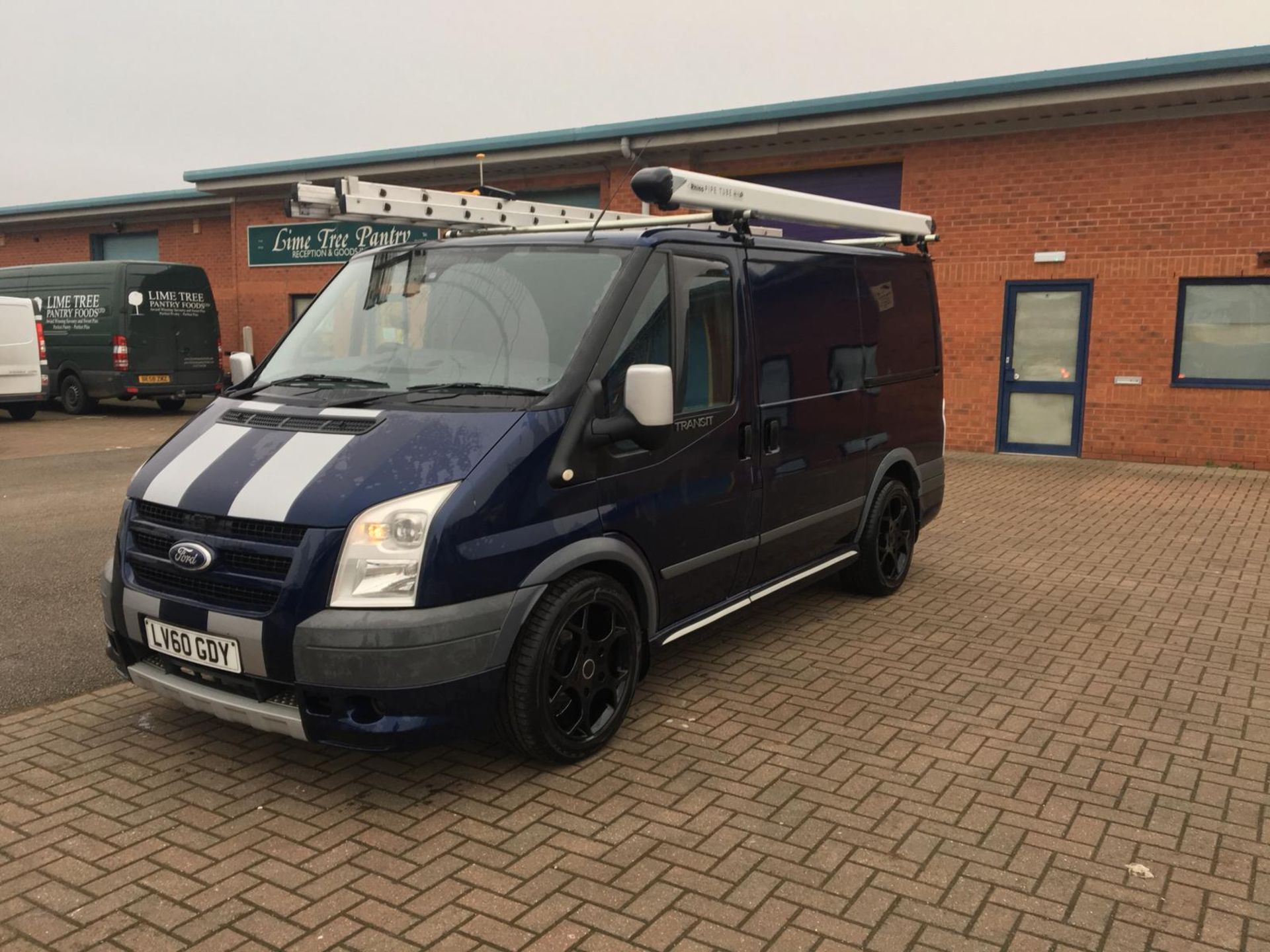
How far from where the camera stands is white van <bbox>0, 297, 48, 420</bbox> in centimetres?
1614

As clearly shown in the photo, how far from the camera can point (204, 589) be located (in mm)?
3607

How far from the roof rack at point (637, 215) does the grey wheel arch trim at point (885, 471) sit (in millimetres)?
1378

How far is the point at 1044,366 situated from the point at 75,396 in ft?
53.6

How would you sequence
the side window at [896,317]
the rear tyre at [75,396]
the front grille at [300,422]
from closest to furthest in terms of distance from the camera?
the front grille at [300,422], the side window at [896,317], the rear tyre at [75,396]

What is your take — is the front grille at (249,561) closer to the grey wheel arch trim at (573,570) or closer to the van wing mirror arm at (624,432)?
the grey wheel arch trim at (573,570)

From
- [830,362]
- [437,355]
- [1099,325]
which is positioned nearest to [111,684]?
[437,355]

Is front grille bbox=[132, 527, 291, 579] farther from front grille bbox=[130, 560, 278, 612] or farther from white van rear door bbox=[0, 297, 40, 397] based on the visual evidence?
white van rear door bbox=[0, 297, 40, 397]

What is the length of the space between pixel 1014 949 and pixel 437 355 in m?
2.95

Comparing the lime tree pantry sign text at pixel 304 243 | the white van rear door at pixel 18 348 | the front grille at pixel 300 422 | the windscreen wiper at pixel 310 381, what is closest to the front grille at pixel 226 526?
the front grille at pixel 300 422

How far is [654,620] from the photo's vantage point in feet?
14.0

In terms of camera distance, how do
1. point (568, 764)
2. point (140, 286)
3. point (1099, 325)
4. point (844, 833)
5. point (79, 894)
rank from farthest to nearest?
point (140, 286) < point (1099, 325) < point (568, 764) < point (844, 833) < point (79, 894)

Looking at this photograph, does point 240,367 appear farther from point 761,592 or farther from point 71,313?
point 71,313

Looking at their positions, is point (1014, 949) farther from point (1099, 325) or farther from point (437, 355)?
point (1099, 325)

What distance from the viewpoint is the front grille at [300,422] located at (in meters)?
3.73
